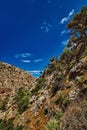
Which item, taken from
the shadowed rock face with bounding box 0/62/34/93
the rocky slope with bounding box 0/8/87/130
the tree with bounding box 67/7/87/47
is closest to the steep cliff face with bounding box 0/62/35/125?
the shadowed rock face with bounding box 0/62/34/93

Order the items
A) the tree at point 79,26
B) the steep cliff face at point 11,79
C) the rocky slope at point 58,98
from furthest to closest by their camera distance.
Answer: the steep cliff face at point 11,79
the tree at point 79,26
the rocky slope at point 58,98

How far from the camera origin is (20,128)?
23.2m

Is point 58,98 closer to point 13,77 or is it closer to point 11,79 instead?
point 11,79

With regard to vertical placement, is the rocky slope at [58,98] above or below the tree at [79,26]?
below

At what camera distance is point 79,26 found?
106 feet

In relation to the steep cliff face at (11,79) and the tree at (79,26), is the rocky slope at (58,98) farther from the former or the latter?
the steep cliff face at (11,79)

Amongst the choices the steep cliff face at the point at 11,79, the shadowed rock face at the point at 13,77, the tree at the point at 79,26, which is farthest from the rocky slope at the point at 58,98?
the shadowed rock face at the point at 13,77

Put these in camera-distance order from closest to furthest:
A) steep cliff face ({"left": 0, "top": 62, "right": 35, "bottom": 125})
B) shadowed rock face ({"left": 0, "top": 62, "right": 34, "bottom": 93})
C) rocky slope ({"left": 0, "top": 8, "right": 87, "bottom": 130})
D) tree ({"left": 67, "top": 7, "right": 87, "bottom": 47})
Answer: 1. rocky slope ({"left": 0, "top": 8, "right": 87, "bottom": 130})
2. tree ({"left": 67, "top": 7, "right": 87, "bottom": 47})
3. steep cliff face ({"left": 0, "top": 62, "right": 35, "bottom": 125})
4. shadowed rock face ({"left": 0, "top": 62, "right": 34, "bottom": 93})

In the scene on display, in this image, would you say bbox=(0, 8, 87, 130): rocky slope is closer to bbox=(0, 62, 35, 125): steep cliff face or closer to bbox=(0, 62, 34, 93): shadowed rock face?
bbox=(0, 62, 35, 125): steep cliff face

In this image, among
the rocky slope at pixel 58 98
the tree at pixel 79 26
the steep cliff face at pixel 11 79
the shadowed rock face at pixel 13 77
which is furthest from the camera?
the shadowed rock face at pixel 13 77

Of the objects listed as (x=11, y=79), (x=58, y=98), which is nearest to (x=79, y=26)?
(x=58, y=98)

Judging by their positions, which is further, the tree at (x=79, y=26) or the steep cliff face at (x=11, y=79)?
the steep cliff face at (x=11, y=79)

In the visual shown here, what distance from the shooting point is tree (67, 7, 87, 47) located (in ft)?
104

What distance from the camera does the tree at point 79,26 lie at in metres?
31.7
